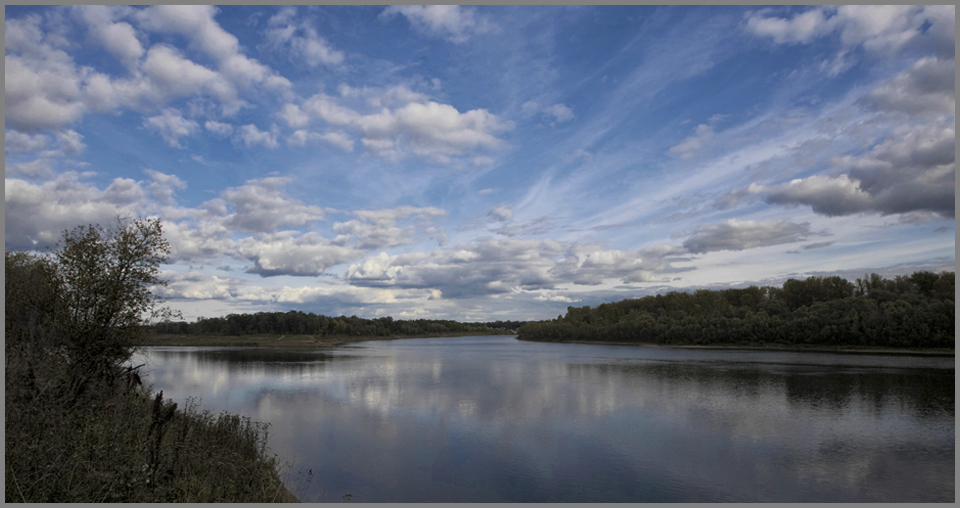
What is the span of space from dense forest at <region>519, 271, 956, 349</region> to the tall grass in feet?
239

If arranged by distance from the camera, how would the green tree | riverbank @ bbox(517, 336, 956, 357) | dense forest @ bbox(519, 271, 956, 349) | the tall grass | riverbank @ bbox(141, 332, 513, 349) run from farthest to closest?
1. riverbank @ bbox(141, 332, 513, 349)
2. dense forest @ bbox(519, 271, 956, 349)
3. riverbank @ bbox(517, 336, 956, 357)
4. the green tree
5. the tall grass

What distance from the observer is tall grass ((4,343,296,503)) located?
621cm

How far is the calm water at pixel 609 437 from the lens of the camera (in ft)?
39.5

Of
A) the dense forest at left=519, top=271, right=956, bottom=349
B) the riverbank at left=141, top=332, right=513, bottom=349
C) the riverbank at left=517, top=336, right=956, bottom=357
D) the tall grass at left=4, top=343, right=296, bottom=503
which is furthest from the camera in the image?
the riverbank at left=141, top=332, right=513, bottom=349

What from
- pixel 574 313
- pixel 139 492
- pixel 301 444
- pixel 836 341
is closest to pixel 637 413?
pixel 301 444

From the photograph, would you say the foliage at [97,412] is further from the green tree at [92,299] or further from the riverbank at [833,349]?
the riverbank at [833,349]

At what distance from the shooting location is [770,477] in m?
12.8

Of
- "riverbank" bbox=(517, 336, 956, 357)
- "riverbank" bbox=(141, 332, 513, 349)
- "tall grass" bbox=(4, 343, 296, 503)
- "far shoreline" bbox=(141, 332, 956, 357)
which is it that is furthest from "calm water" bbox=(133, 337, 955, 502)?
"riverbank" bbox=(141, 332, 513, 349)

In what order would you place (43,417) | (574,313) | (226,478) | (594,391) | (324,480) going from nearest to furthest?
(43,417) → (226,478) → (324,480) → (594,391) → (574,313)

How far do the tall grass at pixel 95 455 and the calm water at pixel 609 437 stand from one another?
263 centimetres

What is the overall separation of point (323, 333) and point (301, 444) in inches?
4166

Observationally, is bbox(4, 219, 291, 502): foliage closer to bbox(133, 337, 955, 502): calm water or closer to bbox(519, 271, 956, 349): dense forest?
bbox(133, 337, 955, 502): calm water

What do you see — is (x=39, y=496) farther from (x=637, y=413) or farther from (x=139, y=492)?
(x=637, y=413)

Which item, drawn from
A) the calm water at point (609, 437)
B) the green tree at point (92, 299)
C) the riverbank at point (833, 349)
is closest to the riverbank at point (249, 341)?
the calm water at point (609, 437)
